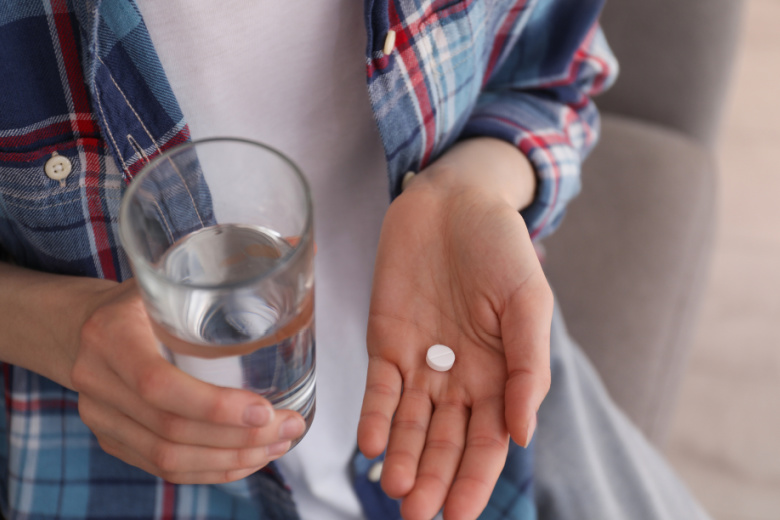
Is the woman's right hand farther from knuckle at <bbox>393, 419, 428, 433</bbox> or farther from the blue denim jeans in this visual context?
the blue denim jeans

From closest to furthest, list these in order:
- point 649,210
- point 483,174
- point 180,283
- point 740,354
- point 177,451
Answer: point 180,283, point 177,451, point 483,174, point 649,210, point 740,354

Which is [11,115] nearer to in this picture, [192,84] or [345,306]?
[192,84]

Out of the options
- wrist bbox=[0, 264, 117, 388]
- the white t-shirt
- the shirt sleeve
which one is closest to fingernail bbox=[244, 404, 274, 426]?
wrist bbox=[0, 264, 117, 388]

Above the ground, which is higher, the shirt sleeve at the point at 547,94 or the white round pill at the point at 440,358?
the shirt sleeve at the point at 547,94

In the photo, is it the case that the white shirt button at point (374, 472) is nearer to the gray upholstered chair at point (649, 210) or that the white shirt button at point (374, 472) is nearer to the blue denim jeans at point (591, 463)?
the blue denim jeans at point (591, 463)

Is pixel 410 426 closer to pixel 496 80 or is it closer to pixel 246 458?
pixel 246 458

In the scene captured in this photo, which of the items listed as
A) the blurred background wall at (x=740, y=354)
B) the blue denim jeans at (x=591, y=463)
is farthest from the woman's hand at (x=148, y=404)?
the blurred background wall at (x=740, y=354)

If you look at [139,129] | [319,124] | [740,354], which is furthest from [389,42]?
[740,354]
